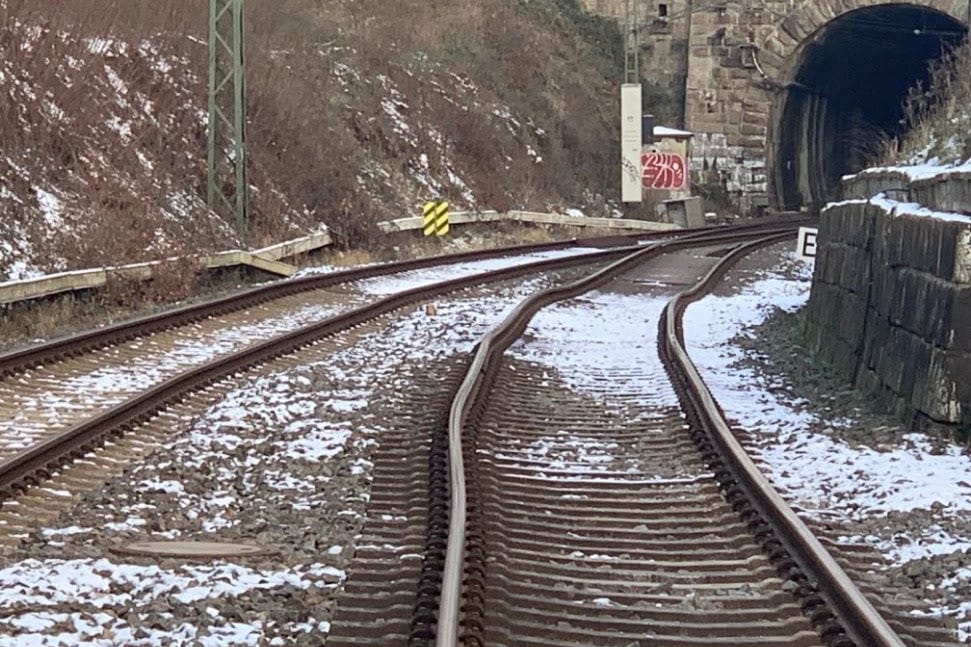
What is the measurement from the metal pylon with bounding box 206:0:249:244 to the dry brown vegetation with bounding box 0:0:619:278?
31 cm

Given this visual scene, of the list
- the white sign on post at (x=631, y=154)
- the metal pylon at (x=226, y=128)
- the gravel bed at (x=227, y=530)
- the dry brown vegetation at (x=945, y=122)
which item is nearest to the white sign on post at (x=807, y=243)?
the dry brown vegetation at (x=945, y=122)

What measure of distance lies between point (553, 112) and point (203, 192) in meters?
18.3

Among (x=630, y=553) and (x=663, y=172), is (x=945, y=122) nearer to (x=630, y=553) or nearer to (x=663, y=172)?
(x=630, y=553)

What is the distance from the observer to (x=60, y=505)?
6.86 meters

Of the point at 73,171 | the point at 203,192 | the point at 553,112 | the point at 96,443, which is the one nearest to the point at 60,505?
the point at 96,443

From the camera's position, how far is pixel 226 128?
80.2 ft

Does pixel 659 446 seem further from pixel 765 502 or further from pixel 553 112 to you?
pixel 553 112

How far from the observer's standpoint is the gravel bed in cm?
513

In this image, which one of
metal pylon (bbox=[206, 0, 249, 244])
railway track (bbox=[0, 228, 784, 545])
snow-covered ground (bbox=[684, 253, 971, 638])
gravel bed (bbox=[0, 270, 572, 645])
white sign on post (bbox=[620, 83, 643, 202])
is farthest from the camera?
white sign on post (bbox=[620, 83, 643, 202])

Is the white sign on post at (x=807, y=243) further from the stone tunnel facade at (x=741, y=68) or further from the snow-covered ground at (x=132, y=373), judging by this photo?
the stone tunnel facade at (x=741, y=68)

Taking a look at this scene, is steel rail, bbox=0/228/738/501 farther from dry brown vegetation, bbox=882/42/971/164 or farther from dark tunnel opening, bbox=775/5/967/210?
dark tunnel opening, bbox=775/5/967/210

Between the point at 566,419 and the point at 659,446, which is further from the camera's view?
the point at 566,419

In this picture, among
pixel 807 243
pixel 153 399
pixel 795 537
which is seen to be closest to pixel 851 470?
pixel 795 537

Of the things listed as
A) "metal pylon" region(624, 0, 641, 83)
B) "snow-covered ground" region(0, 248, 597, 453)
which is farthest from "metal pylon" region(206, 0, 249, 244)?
"metal pylon" region(624, 0, 641, 83)
